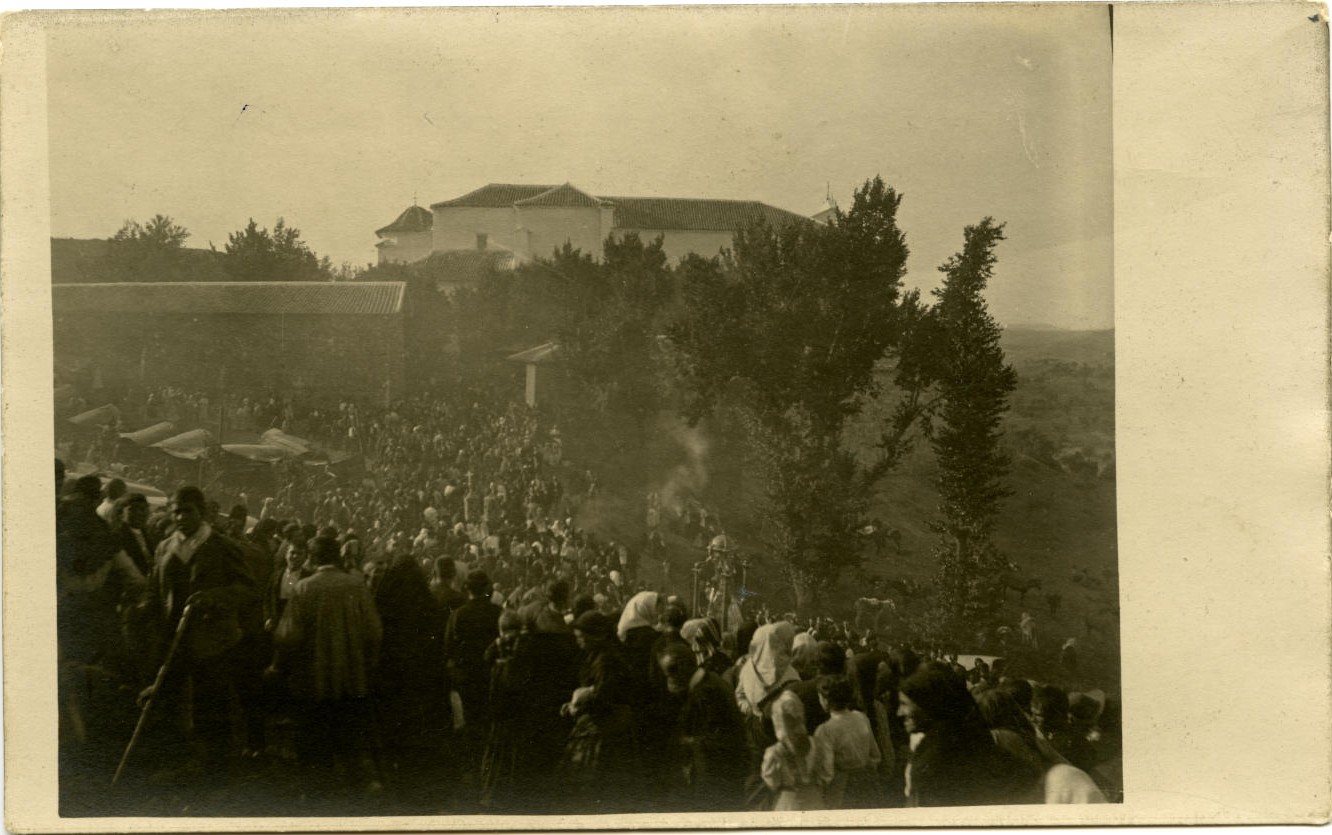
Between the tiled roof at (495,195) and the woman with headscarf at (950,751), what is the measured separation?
3.09 metres

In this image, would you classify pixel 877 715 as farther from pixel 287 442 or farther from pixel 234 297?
pixel 234 297

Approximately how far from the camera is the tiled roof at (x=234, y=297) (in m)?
5.68

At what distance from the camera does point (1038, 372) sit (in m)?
5.74

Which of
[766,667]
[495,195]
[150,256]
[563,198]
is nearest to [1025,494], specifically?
[766,667]

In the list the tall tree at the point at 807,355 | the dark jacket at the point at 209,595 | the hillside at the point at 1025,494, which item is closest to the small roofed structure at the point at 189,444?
the dark jacket at the point at 209,595

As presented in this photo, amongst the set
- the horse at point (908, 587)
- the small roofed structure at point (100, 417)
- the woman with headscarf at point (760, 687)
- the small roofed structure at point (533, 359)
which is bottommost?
the woman with headscarf at point (760, 687)

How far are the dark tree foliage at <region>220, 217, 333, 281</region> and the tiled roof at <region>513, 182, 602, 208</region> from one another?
1.07 meters

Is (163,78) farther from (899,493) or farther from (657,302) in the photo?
(899,493)

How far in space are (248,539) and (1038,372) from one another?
403 centimetres

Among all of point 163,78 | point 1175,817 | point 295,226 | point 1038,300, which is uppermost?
point 163,78

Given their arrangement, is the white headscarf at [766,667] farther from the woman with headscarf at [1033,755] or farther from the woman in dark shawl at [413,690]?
the woman in dark shawl at [413,690]

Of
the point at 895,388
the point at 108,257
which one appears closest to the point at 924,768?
the point at 895,388

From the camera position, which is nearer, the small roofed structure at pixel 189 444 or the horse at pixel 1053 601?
the small roofed structure at pixel 189 444

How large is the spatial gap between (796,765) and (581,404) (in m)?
2.09
